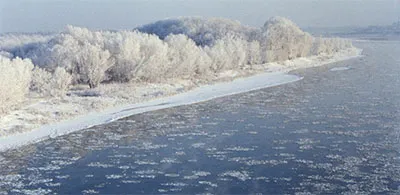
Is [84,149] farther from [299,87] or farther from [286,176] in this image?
[299,87]

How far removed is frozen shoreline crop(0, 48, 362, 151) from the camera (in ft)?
65.7

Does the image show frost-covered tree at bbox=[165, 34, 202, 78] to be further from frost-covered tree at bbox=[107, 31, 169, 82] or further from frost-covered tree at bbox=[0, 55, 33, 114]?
frost-covered tree at bbox=[0, 55, 33, 114]

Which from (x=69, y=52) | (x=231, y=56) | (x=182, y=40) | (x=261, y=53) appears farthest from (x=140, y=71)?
(x=261, y=53)

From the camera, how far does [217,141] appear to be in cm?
1847

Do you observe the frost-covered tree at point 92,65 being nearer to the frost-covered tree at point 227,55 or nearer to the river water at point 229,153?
the river water at point 229,153

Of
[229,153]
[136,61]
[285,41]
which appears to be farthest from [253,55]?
[229,153]

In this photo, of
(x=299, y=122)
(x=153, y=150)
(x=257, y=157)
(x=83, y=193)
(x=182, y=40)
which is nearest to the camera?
(x=83, y=193)

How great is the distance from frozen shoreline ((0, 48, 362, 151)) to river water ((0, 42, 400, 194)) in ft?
3.27

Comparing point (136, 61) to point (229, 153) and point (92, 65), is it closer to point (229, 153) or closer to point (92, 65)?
point (92, 65)

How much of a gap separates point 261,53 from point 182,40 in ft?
36.6

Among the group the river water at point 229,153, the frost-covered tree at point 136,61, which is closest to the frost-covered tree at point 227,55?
the frost-covered tree at point 136,61

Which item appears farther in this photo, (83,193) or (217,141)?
(217,141)

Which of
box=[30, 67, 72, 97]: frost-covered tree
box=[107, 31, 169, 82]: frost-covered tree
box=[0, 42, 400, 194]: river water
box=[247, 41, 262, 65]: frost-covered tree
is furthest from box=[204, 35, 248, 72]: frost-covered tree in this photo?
box=[0, 42, 400, 194]: river water

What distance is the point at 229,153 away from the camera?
54.8 ft
